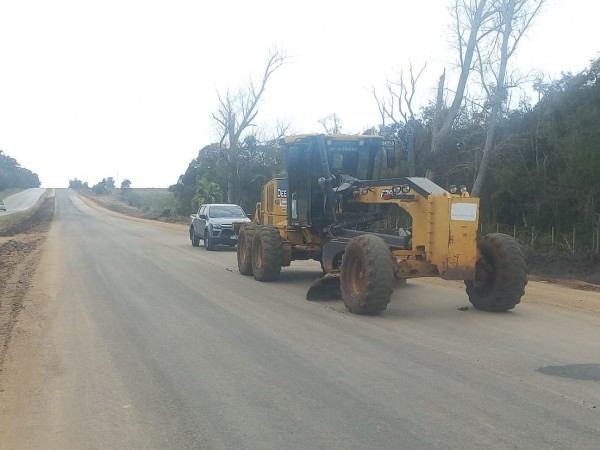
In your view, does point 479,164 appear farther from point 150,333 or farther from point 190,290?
point 150,333

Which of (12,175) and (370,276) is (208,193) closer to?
(370,276)

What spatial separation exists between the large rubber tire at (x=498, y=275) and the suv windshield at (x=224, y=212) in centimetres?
1652

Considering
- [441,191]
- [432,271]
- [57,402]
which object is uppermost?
[441,191]

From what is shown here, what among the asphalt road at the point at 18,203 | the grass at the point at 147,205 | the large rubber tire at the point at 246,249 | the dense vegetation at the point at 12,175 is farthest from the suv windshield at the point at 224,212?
the dense vegetation at the point at 12,175

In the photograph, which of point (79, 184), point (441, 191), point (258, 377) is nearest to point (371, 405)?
point (258, 377)

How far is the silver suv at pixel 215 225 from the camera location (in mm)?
25188

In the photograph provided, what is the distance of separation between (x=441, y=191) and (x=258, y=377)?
4.91m

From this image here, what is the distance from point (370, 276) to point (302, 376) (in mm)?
3370

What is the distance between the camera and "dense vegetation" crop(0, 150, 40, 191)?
148625 mm

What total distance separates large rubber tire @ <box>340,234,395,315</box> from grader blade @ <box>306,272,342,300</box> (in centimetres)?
117

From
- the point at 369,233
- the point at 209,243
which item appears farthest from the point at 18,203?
the point at 369,233

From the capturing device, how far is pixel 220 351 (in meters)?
7.98

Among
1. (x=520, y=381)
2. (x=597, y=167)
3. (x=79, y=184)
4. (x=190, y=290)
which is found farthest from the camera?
(x=79, y=184)

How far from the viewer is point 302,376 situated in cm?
684
